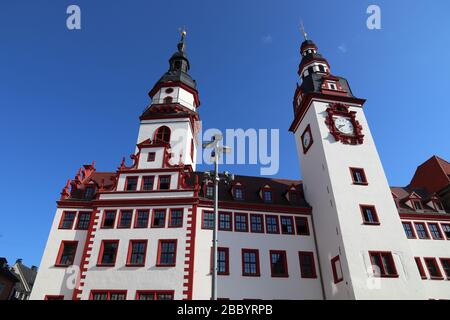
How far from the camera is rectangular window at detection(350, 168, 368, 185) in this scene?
2727 centimetres

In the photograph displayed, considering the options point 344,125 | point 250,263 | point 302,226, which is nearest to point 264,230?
point 250,263

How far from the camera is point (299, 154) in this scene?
3509 centimetres

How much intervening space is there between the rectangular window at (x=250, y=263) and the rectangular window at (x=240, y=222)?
197 cm

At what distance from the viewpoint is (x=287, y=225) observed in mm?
28453

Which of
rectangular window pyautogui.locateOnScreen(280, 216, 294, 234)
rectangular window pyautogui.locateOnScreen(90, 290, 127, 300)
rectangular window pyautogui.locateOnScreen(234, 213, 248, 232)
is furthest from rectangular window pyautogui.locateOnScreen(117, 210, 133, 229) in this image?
rectangular window pyautogui.locateOnScreen(280, 216, 294, 234)

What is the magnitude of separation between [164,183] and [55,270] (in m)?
11.0

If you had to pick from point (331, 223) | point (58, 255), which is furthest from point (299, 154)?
point (58, 255)

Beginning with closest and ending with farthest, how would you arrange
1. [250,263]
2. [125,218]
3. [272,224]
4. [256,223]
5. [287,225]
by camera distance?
[250,263], [125,218], [256,223], [272,224], [287,225]

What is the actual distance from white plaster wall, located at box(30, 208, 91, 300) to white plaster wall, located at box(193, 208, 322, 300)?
9.68m

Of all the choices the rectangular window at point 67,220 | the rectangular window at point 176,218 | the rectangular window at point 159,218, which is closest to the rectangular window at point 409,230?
the rectangular window at point 176,218

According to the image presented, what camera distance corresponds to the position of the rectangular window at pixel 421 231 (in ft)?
93.2

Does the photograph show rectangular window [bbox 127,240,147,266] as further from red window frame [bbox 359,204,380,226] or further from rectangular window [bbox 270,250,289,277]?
red window frame [bbox 359,204,380,226]

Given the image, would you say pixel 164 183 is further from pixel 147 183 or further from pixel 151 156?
pixel 151 156

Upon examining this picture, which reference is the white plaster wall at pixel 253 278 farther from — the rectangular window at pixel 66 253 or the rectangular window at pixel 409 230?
the rectangular window at pixel 66 253
